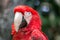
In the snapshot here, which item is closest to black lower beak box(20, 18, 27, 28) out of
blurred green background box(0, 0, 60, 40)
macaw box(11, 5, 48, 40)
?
macaw box(11, 5, 48, 40)

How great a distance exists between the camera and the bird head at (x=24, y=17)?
6.47 ft

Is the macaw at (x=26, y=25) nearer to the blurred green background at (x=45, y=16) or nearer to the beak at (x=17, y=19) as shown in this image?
the beak at (x=17, y=19)

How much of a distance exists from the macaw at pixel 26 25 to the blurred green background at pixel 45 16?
61 centimetres

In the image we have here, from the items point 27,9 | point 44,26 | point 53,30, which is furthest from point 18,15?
point 53,30

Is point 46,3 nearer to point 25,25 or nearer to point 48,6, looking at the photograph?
point 48,6

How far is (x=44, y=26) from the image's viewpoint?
114 inches

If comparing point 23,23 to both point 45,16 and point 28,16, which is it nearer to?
point 28,16

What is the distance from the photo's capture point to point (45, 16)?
294 centimetres

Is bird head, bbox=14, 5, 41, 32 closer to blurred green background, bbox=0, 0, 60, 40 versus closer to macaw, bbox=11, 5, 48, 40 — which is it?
macaw, bbox=11, 5, 48, 40

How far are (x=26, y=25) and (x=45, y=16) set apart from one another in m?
0.93

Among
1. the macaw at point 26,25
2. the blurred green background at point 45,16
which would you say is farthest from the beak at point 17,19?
the blurred green background at point 45,16

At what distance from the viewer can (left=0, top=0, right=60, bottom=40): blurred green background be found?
267cm

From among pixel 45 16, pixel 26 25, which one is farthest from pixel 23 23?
pixel 45 16

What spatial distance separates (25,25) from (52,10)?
3.48ft
